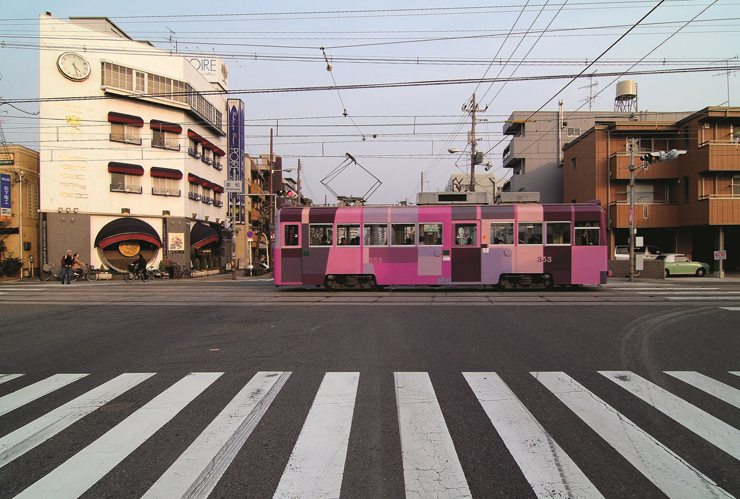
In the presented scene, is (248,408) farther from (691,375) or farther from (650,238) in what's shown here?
(650,238)

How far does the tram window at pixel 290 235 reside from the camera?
50.9ft

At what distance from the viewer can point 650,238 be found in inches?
1243

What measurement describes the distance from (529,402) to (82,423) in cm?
471

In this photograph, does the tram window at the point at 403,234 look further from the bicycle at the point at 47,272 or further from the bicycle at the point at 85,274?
the bicycle at the point at 47,272

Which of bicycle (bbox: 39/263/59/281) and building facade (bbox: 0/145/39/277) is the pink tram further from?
building facade (bbox: 0/145/39/277)

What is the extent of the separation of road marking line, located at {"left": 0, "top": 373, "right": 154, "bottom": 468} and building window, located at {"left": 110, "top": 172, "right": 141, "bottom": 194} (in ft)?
82.8

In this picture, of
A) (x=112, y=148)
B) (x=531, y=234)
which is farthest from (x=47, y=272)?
(x=531, y=234)

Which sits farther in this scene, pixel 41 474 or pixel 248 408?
pixel 248 408

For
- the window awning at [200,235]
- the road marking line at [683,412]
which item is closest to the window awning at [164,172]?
the window awning at [200,235]

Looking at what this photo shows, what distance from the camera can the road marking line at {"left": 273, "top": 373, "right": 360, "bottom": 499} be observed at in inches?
116

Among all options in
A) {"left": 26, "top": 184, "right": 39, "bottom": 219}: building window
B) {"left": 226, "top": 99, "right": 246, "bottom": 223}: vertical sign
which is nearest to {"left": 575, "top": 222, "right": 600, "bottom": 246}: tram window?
{"left": 226, "top": 99, "right": 246, "bottom": 223}: vertical sign

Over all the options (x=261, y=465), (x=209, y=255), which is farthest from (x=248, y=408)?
(x=209, y=255)

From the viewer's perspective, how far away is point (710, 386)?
5.11 metres

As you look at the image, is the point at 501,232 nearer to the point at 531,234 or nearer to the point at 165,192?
the point at 531,234
